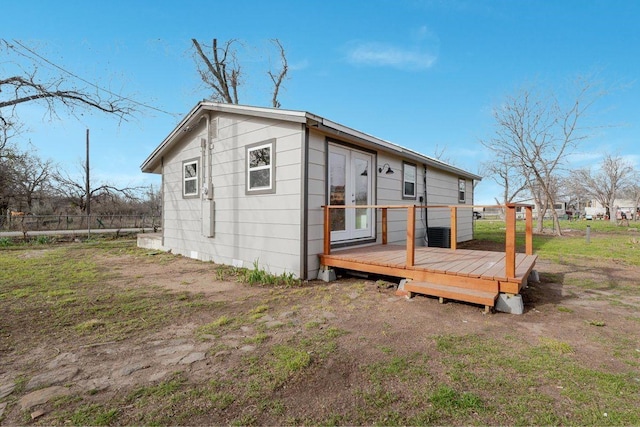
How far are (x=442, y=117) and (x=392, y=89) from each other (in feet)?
17.1

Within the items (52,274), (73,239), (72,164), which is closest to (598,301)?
(52,274)

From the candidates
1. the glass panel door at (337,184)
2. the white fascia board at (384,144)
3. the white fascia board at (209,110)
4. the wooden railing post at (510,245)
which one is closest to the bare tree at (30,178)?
the white fascia board at (209,110)

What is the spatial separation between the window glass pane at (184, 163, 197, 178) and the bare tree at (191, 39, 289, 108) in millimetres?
9341

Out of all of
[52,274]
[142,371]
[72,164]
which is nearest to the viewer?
[142,371]

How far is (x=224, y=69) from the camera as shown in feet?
55.3

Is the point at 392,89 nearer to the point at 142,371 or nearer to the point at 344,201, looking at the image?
the point at 344,201

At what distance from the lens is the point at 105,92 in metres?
10.1

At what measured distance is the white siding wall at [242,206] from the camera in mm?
5234

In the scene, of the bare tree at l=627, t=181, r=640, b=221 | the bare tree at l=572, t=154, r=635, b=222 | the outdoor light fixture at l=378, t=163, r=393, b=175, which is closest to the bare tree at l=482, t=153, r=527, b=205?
the bare tree at l=572, t=154, r=635, b=222

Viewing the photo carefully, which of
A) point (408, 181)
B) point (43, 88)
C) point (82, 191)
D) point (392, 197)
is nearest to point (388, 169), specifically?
point (392, 197)

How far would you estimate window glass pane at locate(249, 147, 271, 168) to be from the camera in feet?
18.8

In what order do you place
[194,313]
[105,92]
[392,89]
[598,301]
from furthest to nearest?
[392,89]
[105,92]
[598,301]
[194,313]

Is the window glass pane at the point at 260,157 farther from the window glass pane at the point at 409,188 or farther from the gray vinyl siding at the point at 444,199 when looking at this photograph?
the gray vinyl siding at the point at 444,199

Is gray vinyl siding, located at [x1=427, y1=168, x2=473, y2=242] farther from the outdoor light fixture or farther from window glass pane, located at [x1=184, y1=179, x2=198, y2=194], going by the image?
window glass pane, located at [x1=184, y1=179, x2=198, y2=194]
